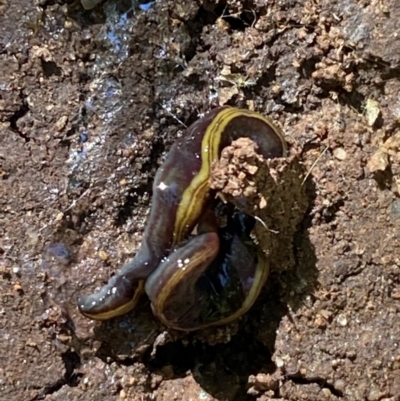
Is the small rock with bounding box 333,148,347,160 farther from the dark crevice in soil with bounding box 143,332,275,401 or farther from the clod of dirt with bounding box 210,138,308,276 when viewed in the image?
the dark crevice in soil with bounding box 143,332,275,401

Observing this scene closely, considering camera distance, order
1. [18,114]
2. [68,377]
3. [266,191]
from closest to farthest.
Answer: [266,191]
[68,377]
[18,114]

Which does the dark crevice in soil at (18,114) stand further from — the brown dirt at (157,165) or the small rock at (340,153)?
the small rock at (340,153)

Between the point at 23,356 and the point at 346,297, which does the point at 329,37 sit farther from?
the point at 23,356

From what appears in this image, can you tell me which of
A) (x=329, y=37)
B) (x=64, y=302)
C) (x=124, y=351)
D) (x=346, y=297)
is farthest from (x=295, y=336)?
(x=329, y=37)

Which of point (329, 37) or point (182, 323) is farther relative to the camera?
point (329, 37)

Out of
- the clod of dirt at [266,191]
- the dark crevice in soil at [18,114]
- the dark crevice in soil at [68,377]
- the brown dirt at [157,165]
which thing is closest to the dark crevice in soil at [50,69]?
the brown dirt at [157,165]

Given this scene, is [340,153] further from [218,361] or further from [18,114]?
[18,114]

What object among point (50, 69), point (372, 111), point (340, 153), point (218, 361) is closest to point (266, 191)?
point (340, 153)

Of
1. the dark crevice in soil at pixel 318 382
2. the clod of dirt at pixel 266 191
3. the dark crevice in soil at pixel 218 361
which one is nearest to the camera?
the clod of dirt at pixel 266 191
